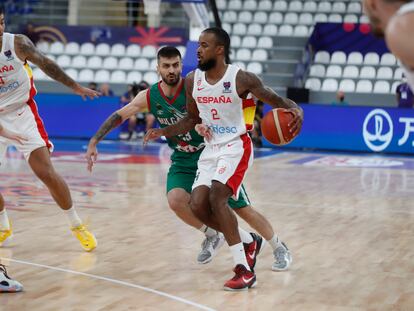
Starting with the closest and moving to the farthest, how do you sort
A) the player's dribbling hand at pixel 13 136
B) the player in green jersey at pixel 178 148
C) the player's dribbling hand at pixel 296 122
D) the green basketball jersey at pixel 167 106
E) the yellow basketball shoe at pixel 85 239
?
the player's dribbling hand at pixel 296 122 → the player in green jersey at pixel 178 148 → the green basketball jersey at pixel 167 106 → the player's dribbling hand at pixel 13 136 → the yellow basketball shoe at pixel 85 239

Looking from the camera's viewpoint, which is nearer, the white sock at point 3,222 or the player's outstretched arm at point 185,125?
the player's outstretched arm at point 185,125

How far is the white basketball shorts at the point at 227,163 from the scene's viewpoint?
5969 millimetres

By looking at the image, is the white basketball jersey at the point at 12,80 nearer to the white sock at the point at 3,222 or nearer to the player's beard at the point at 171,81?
the white sock at the point at 3,222

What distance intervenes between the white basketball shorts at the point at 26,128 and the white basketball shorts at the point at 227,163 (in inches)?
61.2

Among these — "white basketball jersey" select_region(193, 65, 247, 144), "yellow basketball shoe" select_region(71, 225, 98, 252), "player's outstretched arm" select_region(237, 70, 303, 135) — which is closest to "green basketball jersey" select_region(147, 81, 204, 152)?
"white basketball jersey" select_region(193, 65, 247, 144)

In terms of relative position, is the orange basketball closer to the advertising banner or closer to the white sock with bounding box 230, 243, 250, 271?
the white sock with bounding box 230, 243, 250, 271

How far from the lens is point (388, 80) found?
21672mm

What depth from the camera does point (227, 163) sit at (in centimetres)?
600

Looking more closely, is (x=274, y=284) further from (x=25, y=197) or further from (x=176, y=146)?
(x=25, y=197)

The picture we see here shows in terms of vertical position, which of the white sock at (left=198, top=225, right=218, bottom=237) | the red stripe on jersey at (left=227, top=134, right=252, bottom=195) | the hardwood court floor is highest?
the red stripe on jersey at (left=227, top=134, right=252, bottom=195)

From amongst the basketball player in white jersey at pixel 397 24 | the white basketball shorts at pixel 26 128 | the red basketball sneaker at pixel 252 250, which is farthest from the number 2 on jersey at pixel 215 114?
the basketball player in white jersey at pixel 397 24

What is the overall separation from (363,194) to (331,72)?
11.0 metres

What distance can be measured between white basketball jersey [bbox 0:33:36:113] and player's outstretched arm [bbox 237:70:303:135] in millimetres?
1948

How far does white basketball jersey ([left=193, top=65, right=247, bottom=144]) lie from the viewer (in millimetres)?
5996
